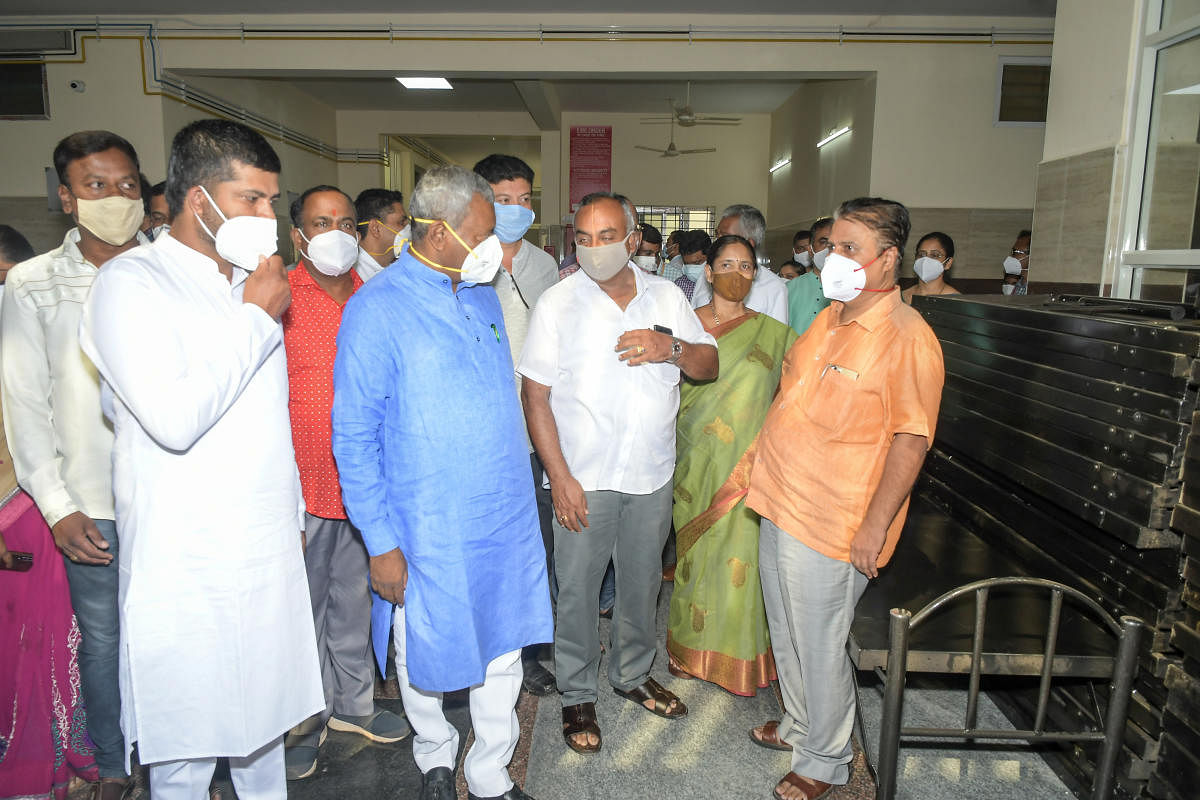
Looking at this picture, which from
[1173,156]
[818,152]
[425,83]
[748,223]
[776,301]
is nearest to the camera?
[1173,156]

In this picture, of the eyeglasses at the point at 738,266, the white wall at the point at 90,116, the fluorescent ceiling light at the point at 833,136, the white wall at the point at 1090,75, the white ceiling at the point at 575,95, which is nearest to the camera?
the eyeglasses at the point at 738,266

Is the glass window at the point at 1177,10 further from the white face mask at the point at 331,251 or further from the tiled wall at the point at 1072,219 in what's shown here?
the white face mask at the point at 331,251

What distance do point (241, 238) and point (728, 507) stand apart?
1.86 m

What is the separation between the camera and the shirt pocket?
200 cm

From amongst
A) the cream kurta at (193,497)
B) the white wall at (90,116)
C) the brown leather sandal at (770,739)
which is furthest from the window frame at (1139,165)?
the white wall at (90,116)

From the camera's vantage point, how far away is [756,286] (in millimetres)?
3342

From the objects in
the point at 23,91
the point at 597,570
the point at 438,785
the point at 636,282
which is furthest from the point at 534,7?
the point at 438,785

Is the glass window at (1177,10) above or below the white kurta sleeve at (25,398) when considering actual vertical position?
above

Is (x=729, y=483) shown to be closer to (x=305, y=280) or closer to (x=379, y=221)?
(x=305, y=280)

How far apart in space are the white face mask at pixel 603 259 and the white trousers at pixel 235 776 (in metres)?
1.57

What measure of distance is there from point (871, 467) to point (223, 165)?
5.64 feet

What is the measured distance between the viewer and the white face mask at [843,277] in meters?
2.03

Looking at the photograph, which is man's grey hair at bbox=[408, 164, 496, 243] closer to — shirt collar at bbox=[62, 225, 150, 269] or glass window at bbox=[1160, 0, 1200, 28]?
shirt collar at bbox=[62, 225, 150, 269]

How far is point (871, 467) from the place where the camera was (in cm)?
203
